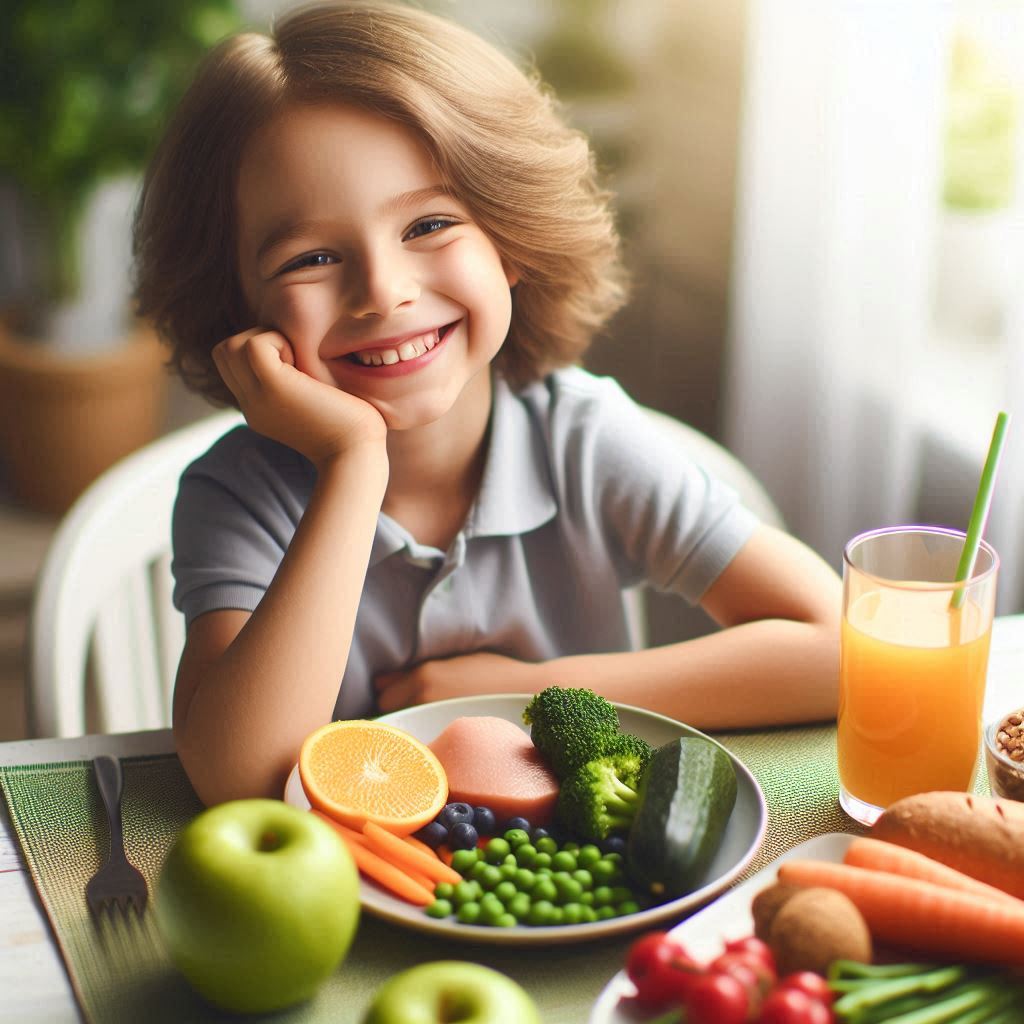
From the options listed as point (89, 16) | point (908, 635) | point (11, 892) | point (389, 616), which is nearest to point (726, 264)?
point (89, 16)

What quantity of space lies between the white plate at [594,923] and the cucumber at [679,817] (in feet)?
0.04

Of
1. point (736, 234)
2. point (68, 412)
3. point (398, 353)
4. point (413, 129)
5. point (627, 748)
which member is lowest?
point (68, 412)

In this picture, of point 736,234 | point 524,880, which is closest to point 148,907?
point 524,880

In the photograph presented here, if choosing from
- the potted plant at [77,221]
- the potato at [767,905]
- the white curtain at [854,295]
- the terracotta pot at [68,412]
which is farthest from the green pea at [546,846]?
the terracotta pot at [68,412]

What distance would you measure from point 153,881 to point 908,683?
20.2 inches

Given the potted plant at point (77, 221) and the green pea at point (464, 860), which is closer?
the green pea at point (464, 860)

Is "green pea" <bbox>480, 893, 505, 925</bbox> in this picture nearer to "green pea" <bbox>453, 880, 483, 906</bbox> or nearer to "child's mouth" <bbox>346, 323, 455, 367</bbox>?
"green pea" <bbox>453, 880, 483, 906</bbox>

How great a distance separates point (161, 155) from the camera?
1.09 metres

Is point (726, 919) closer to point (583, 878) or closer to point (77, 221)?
point (583, 878)

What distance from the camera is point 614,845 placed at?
0.80 meters

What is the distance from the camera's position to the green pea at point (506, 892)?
0.75m

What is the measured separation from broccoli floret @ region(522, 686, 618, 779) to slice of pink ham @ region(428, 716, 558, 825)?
1cm

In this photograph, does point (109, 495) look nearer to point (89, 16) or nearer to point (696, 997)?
point (696, 997)

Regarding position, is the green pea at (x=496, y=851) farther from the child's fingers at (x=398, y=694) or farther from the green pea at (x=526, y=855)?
the child's fingers at (x=398, y=694)
